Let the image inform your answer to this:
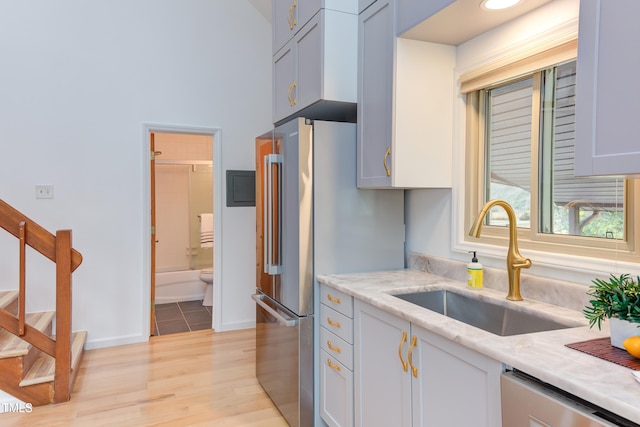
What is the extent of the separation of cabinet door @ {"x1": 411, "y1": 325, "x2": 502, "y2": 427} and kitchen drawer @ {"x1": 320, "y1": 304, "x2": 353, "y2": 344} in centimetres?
48

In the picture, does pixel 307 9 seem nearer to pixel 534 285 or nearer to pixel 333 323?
pixel 333 323

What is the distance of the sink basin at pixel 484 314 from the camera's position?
5.01ft

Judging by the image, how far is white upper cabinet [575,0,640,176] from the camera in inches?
40.4

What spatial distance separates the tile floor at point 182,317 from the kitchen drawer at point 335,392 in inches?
88.4

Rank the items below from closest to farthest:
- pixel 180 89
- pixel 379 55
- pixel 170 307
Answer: pixel 379 55 < pixel 180 89 < pixel 170 307

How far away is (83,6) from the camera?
11.2 feet

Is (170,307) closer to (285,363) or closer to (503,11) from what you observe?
(285,363)

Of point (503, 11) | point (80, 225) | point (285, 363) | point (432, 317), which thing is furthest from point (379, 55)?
point (80, 225)

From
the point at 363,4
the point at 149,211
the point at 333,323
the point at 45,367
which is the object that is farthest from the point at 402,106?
the point at 45,367

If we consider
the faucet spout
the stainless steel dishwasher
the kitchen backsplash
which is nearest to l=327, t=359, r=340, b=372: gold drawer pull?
the kitchen backsplash

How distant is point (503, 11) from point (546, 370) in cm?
141

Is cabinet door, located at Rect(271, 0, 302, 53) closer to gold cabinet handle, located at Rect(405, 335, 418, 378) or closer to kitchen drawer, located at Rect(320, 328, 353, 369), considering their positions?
kitchen drawer, located at Rect(320, 328, 353, 369)

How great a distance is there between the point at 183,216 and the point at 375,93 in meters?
4.53

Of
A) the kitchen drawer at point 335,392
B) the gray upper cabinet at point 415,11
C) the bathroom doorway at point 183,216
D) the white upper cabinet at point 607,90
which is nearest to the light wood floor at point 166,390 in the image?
the kitchen drawer at point 335,392
